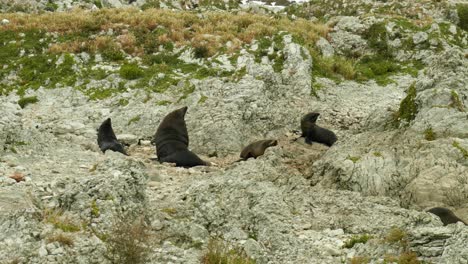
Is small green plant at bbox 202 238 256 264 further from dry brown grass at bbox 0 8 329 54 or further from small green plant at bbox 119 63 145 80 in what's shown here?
dry brown grass at bbox 0 8 329 54

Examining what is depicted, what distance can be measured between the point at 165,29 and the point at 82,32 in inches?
170

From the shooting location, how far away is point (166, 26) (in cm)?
2922

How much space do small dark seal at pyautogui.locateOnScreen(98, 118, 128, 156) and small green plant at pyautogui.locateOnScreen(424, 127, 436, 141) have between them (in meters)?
9.04

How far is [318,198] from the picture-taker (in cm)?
1249

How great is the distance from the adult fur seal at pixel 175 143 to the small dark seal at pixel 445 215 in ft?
24.0

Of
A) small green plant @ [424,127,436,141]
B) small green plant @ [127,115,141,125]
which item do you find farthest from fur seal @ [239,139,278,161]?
small green plant @ [127,115,141,125]

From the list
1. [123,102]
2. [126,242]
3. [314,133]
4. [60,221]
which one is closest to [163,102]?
[123,102]

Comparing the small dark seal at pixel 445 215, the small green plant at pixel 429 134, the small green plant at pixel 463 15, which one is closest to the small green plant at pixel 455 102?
the small green plant at pixel 429 134

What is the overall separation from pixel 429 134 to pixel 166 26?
18.1m

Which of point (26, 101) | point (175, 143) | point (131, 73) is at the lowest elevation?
point (26, 101)

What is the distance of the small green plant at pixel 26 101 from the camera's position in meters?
22.2

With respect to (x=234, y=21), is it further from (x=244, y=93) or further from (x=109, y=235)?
Result: (x=109, y=235)

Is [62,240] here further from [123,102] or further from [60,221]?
[123,102]

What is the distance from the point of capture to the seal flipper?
53.4 ft
